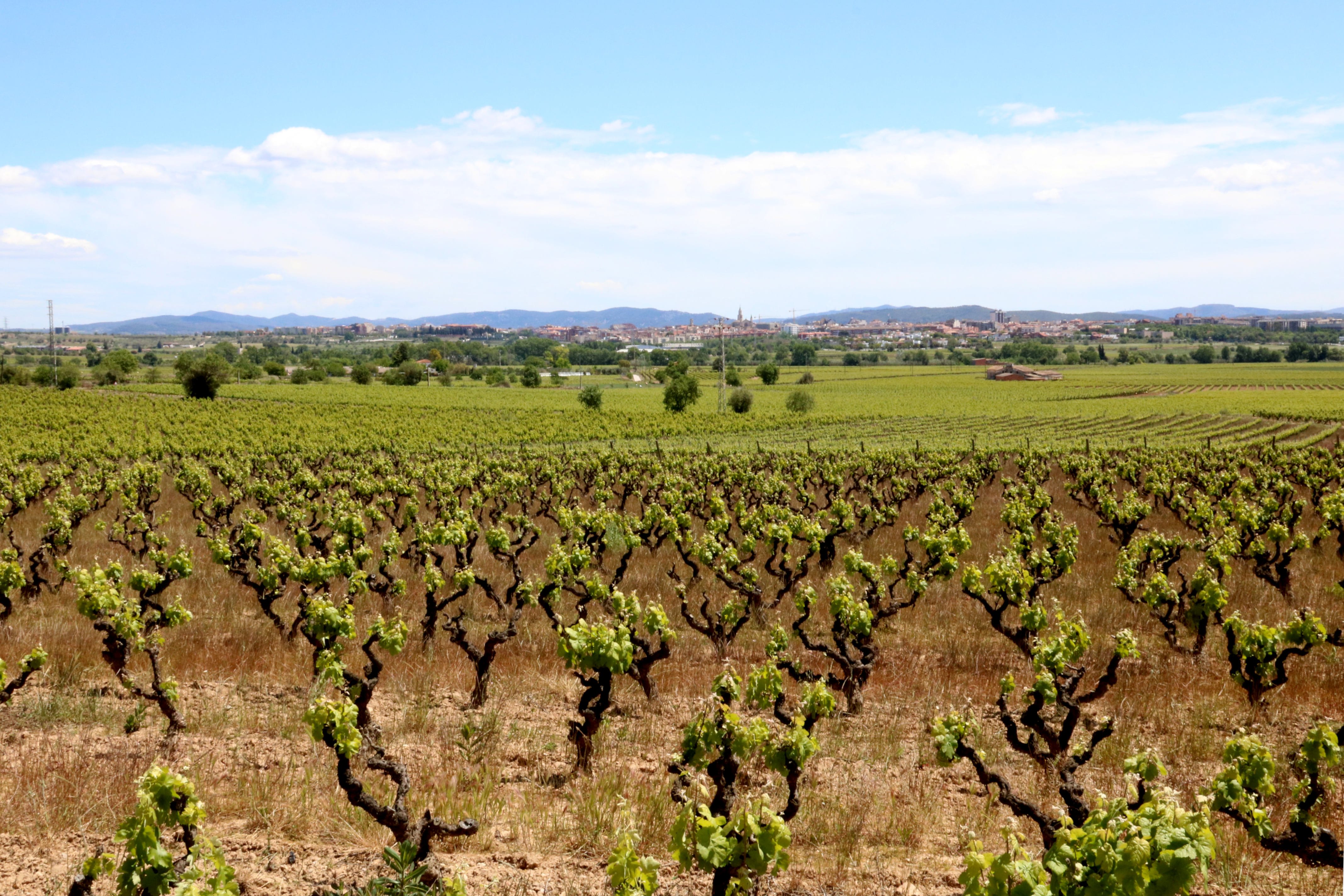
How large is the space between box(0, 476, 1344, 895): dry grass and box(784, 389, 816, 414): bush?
63.7 m

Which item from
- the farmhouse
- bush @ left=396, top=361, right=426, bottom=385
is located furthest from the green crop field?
the farmhouse

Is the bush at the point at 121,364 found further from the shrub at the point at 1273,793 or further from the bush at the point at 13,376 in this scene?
the shrub at the point at 1273,793

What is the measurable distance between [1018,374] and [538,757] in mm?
131530

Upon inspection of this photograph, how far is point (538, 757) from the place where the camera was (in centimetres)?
924

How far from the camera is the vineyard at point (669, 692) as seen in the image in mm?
6617

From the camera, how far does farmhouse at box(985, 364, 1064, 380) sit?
127 metres

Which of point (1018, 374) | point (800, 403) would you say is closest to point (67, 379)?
point (800, 403)

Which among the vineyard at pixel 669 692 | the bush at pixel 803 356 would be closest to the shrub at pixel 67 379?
the vineyard at pixel 669 692

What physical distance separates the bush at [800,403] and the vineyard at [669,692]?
50.9 meters

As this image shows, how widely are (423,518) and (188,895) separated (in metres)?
21.3

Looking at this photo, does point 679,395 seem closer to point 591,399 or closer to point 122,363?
point 591,399

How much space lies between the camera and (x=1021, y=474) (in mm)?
32031

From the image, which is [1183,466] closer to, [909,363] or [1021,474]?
[1021,474]

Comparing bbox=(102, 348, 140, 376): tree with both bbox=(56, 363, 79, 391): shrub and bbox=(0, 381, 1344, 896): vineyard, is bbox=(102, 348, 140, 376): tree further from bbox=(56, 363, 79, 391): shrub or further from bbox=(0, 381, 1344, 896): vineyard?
bbox=(0, 381, 1344, 896): vineyard
